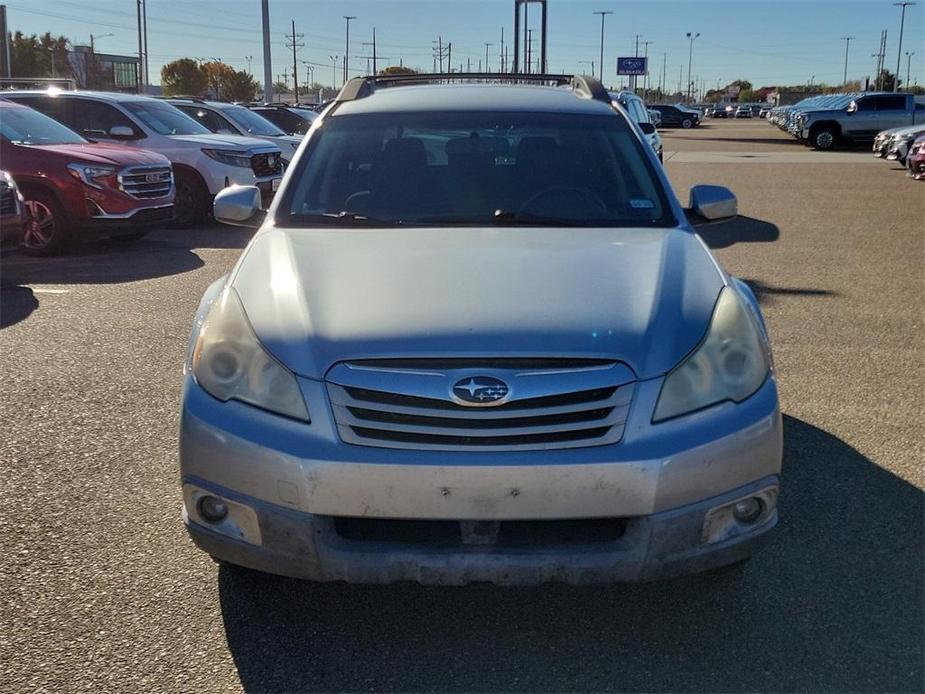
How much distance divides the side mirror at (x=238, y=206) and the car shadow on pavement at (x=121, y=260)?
17.7 feet

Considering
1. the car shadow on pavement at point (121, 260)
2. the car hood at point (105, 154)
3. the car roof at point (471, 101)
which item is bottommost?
the car shadow on pavement at point (121, 260)

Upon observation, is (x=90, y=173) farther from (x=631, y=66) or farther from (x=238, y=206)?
(x=631, y=66)

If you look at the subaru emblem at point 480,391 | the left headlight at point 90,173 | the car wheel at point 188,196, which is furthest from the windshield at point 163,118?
the subaru emblem at point 480,391

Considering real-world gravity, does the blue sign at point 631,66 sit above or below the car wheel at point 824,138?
above

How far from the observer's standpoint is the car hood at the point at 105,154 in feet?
37.5

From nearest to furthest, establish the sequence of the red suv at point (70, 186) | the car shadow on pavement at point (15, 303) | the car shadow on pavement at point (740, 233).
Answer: the car shadow on pavement at point (15, 303), the red suv at point (70, 186), the car shadow on pavement at point (740, 233)

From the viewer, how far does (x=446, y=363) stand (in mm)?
2939

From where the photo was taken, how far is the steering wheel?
13.9ft

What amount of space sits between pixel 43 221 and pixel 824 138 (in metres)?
29.6

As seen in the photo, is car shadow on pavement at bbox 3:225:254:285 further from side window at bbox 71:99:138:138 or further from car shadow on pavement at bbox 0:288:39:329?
side window at bbox 71:99:138:138

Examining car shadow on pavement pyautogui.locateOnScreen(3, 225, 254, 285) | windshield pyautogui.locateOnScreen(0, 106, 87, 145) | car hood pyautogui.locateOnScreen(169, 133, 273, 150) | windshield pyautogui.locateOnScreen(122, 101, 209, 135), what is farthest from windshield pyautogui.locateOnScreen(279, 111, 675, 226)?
windshield pyautogui.locateOnScreen(122, 101, 209, 135)

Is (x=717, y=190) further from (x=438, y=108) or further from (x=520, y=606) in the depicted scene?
(x=520, y=606)

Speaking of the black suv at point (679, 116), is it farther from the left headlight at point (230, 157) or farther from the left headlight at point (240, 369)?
the left headlight at point (240, 369)

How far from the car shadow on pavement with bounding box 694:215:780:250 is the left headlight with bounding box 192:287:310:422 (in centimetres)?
919
